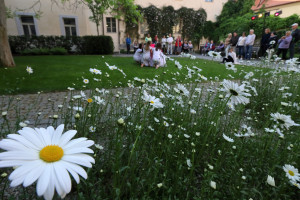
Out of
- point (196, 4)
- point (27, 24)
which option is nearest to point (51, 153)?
point (27, 24)

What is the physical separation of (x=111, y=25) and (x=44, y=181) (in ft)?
62.6

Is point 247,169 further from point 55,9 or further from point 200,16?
point 200,16

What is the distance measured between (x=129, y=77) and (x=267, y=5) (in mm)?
29397

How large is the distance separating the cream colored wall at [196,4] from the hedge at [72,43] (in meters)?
8.06

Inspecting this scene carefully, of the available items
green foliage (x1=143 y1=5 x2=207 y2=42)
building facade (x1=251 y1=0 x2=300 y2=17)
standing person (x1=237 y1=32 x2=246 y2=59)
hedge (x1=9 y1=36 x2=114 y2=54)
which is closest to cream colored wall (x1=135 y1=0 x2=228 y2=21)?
green foliage (x1=143 y1=5 x2=207 y2=42)

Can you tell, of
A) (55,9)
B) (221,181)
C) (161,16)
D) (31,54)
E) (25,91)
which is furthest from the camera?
(161,16)

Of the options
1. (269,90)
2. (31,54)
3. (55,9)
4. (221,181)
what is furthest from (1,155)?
(55,9)

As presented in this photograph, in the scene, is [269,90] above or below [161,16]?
below

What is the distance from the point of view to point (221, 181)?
1.58 metres

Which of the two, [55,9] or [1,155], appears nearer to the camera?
[1,155]

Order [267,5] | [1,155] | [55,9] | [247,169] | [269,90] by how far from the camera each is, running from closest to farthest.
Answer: [1,155] → [247,169] → [269,90] → [55,9] → [267,5]

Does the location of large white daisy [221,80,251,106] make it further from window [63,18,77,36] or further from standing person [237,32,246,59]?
window [63,18,77,36]

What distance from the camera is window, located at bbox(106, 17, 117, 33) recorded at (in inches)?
685

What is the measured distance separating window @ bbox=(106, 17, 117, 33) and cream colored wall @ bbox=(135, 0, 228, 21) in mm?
3510
